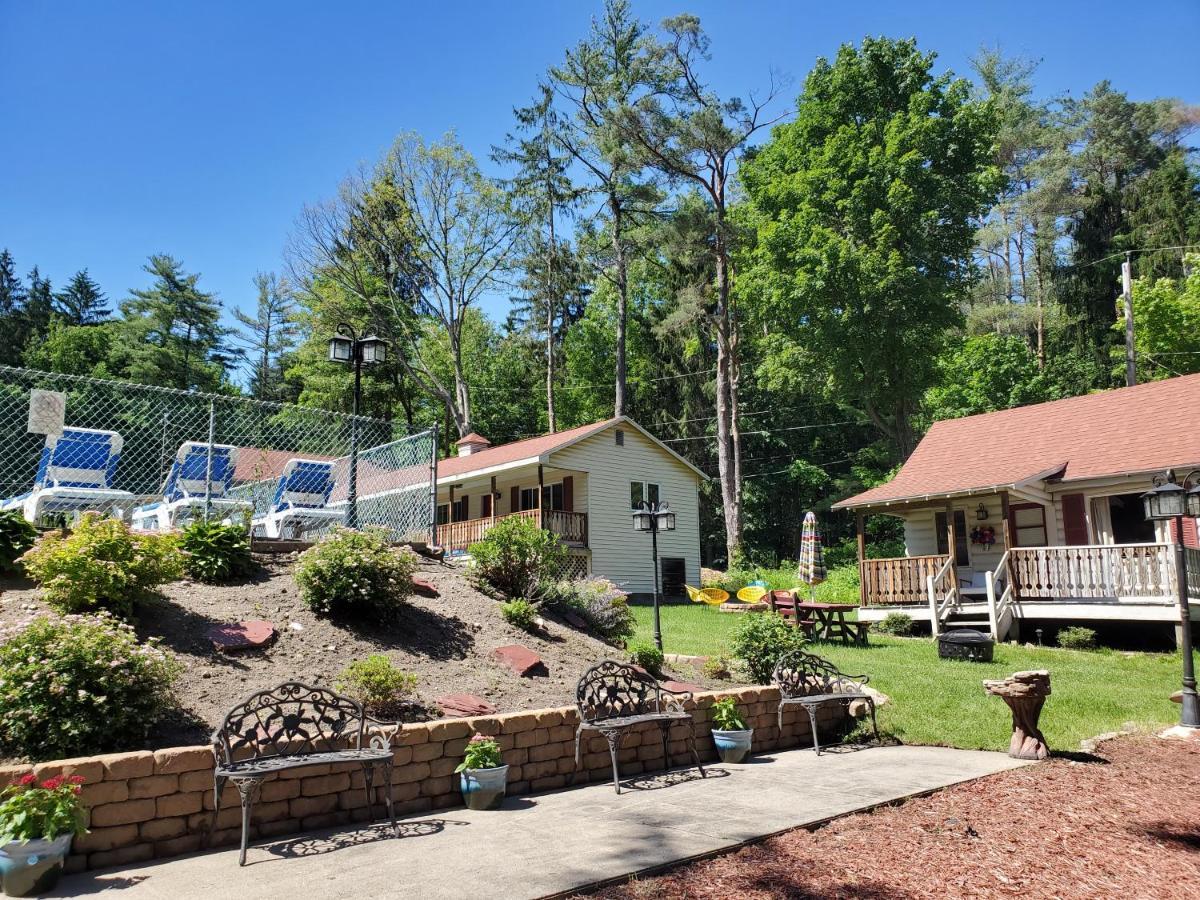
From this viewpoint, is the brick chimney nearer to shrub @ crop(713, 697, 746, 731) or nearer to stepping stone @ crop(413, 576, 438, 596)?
stepping stone @ crop(413, 576, 438, 596)

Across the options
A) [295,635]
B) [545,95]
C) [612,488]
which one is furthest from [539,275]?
[295,635]

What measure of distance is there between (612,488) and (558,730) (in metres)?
17.7

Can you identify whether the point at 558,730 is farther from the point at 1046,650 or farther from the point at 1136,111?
→ the point at 1136,111

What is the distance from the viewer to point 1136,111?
35750mm

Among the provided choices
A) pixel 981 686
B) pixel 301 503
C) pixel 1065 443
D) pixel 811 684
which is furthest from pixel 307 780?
pixel 1065 443

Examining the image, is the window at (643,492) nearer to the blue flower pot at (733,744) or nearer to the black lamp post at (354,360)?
the black lamp post at (354,360)

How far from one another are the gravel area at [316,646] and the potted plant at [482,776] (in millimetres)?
964

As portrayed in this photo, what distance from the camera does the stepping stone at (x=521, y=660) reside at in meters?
7.31

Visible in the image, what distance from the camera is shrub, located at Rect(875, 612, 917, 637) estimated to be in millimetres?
15672

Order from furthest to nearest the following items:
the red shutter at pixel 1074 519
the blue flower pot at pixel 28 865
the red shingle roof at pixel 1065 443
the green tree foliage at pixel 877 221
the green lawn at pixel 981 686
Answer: the green tree foliage at pixel 877 221 → the red shutter at pixel 1074 519 → the red shingle roof at pixel 1065 443 → the green lawn at pixel 981 686 → the blue flower pot at pixel 28 865

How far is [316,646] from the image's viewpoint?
6.71m

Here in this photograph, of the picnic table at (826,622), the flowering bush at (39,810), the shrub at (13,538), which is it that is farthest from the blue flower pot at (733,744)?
the picnic table at (826,622)

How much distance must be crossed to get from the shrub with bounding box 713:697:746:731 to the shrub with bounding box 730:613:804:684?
47.9 inches

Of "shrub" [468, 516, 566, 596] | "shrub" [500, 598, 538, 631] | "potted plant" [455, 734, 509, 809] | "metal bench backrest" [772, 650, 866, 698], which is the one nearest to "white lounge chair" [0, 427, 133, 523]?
"shrub" [468, 516, 566, 596]
